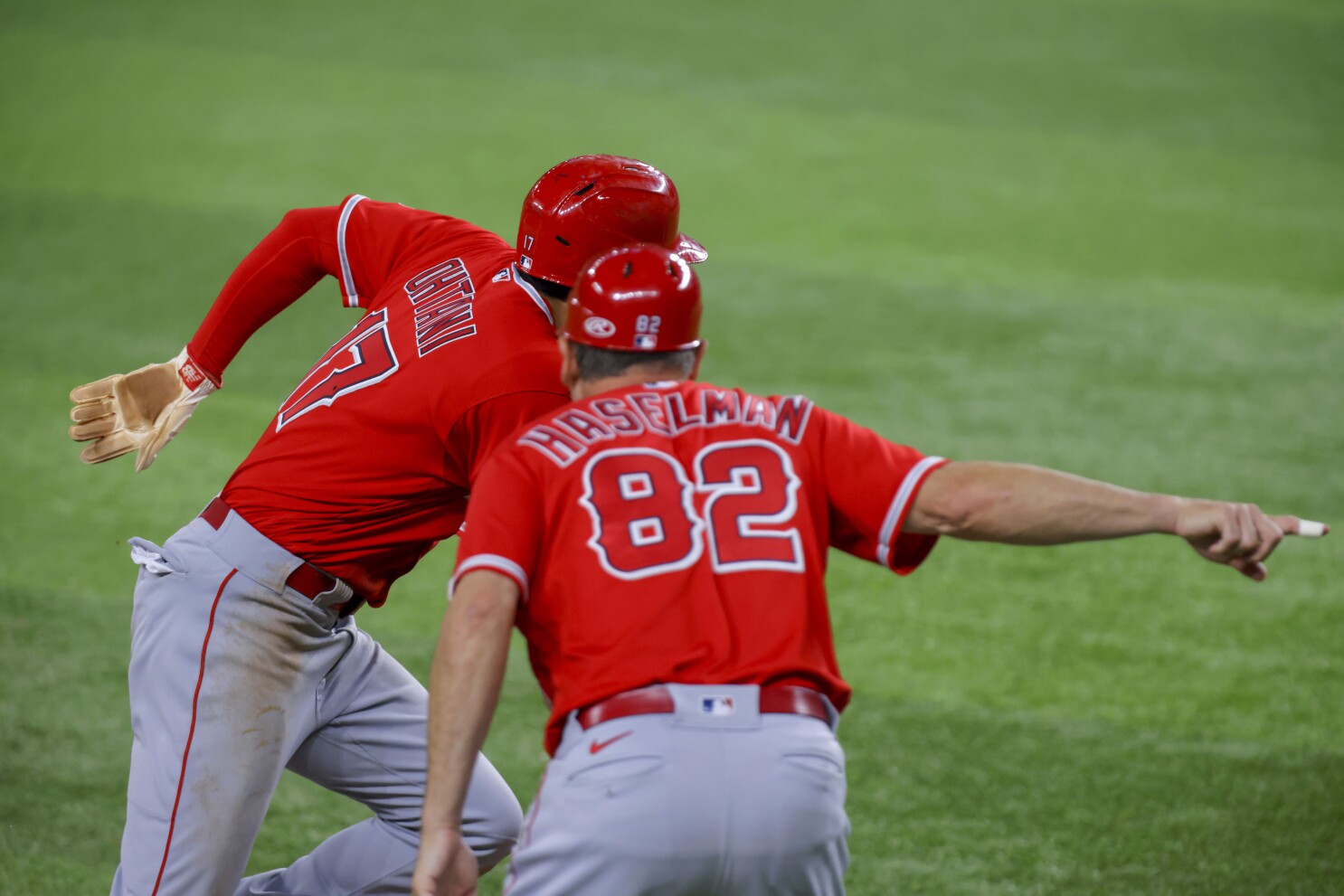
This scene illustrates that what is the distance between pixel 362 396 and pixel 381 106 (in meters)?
9.21

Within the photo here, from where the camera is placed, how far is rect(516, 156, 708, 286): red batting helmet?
10.4 feet

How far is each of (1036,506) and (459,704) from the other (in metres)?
1.02

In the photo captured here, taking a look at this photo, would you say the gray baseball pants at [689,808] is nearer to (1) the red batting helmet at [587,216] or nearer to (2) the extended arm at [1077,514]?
(2) the extended arm at [1077,514]

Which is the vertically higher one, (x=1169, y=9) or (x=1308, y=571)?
(x=1169, y=9)

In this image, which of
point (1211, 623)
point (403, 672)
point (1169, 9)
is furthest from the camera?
point (1169, 9)

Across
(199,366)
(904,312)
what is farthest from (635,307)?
(904,312)

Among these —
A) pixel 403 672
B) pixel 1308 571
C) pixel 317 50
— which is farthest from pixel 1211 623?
pixel 317 50

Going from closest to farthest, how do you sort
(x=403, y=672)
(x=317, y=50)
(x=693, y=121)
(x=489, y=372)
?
(x=489, y=372), (x=403, y=672), (x=693, y=121), (x=317, y=50)

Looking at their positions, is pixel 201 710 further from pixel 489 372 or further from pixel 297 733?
pixel 489 372

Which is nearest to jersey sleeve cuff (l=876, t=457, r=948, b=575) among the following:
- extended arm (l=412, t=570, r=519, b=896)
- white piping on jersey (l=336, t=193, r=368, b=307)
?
extended arm (l=412, t=570, r=519, b=896)

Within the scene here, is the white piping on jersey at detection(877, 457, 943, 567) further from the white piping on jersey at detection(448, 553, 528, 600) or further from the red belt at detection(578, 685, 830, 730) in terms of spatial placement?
the white piping on jersey at detection(448, 553, 528, 600)

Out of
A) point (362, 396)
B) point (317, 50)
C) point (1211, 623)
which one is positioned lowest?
point (1211, 623)

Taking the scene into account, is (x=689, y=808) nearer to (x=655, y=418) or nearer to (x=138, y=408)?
(x=655, y=418)

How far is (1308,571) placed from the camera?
621 centimetres
